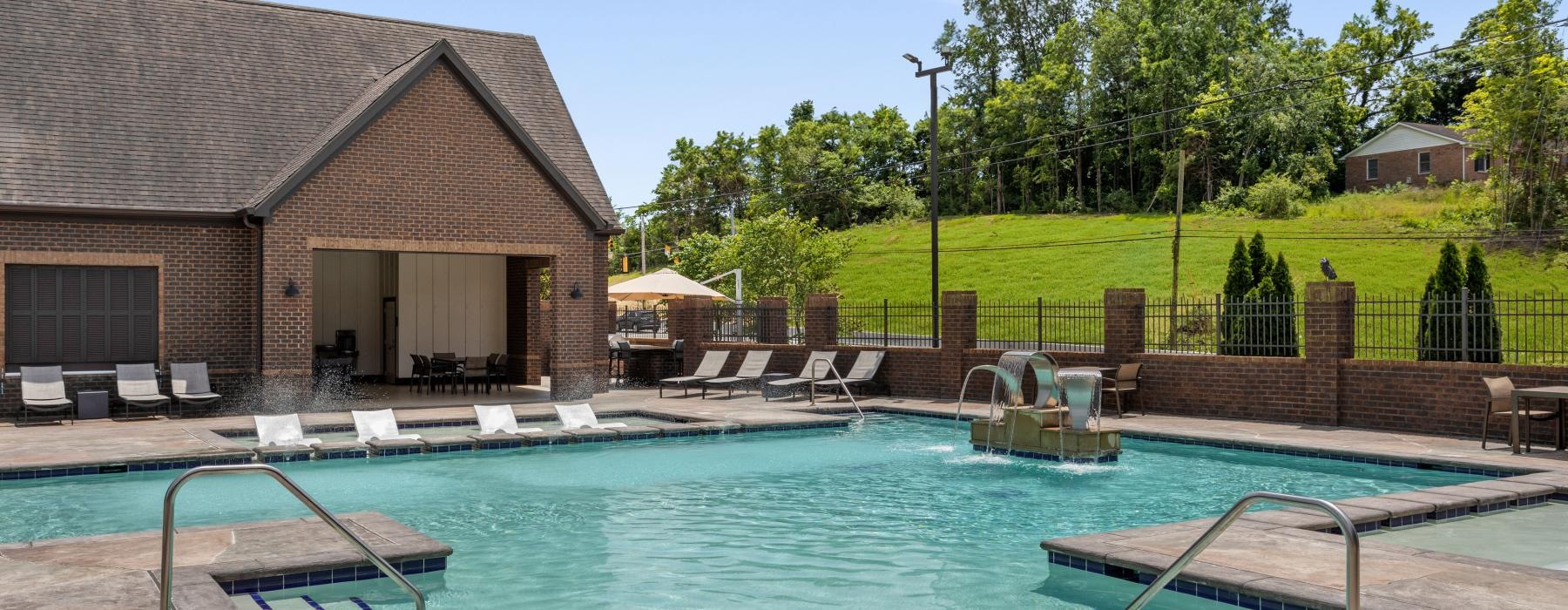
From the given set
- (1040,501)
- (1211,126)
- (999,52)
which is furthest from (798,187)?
(1040,501)

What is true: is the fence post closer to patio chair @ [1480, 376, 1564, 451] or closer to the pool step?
patio chair @ [1480, 376, 1564, 451]

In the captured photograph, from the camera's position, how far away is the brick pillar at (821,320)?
73.0 feet

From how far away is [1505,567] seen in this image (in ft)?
21.8

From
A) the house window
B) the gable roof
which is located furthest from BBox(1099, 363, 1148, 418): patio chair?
the gable roof

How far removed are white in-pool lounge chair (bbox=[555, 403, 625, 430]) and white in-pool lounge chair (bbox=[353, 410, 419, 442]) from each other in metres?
2.00

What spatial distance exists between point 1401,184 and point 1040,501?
52882 millimetres

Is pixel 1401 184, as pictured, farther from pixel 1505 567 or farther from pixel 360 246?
pixel 1505 567

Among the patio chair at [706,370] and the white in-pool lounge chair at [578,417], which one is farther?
the patio chair at [706,370]

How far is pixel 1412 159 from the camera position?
5622cm

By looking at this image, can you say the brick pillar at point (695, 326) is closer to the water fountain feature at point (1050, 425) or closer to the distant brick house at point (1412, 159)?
the water fountain feature at point (1050, 425)

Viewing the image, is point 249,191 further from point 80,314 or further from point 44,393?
point 44,393

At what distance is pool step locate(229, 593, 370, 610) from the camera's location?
654 cm

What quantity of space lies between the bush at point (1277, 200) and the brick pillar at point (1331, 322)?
4064cm

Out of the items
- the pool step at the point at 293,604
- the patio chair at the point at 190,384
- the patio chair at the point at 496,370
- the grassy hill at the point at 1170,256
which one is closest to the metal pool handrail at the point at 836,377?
the patio chair at the point at 496,370
